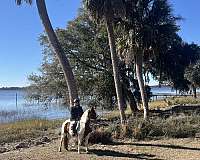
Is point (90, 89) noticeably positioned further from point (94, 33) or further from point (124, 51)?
point (124, 51)

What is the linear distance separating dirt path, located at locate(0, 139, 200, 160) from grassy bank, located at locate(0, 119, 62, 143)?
6.39 metres

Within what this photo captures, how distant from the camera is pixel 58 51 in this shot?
920 inches

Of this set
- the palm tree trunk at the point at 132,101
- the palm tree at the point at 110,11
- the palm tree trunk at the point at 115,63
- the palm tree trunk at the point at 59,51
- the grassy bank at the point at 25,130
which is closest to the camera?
the palm tree trunk at the point at 59,51

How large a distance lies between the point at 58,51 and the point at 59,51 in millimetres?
53

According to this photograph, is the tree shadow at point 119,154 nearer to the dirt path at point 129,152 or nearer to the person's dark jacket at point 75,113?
the dirt path at point 129,152

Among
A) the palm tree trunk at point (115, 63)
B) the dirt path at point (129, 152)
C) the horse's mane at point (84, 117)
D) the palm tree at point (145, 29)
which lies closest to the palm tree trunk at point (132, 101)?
the palm tree at point (145, 29)

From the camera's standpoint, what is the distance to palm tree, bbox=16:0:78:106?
2320cm

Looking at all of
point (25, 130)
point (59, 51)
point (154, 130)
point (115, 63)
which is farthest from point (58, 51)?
point (25, 130)

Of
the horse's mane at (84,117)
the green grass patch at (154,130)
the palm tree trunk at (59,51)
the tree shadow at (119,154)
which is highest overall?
the palm tree trunk at (59,51)

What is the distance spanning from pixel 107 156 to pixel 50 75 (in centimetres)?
2442

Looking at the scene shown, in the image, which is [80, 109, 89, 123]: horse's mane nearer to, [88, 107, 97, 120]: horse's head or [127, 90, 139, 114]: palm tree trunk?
[88, 107, 97, 120]: horse's head

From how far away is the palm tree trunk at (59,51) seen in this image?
23.2 metres

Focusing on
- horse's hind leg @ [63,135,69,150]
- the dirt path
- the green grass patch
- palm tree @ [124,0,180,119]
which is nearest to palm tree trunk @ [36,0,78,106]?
the green grass patch

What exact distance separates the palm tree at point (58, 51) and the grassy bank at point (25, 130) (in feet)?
16.7
